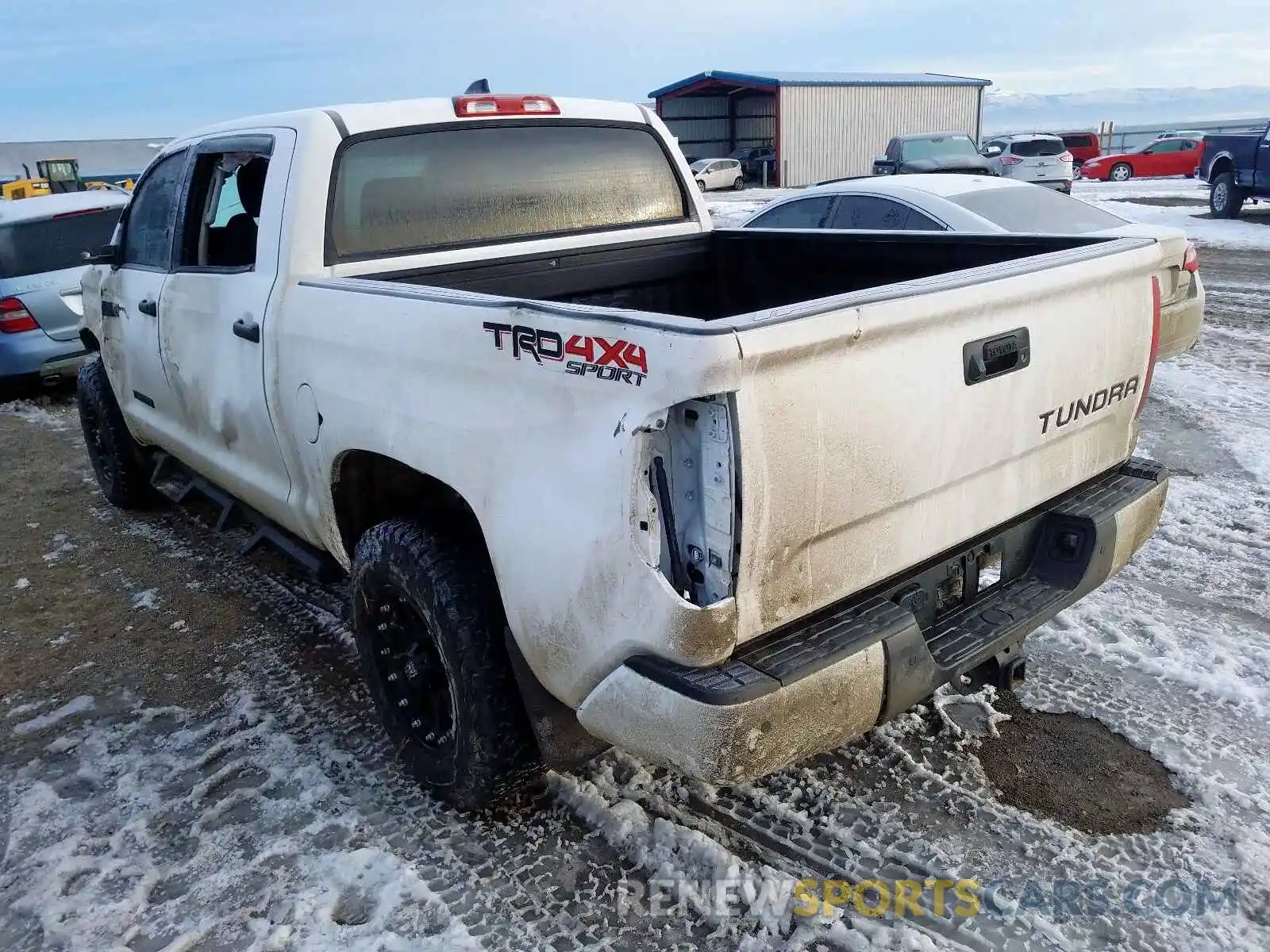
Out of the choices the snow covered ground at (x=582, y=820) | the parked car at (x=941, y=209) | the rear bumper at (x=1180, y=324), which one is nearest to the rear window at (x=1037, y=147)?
the parked car at (x=941, y=209)

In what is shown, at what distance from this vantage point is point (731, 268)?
14.1 ft

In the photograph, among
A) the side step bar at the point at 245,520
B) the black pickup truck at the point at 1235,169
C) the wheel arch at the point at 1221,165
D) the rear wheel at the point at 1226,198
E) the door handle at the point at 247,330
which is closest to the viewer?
the door handle at the point at 247,330

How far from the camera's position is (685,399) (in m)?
1.93

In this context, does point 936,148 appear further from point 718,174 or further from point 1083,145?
point 1083,145

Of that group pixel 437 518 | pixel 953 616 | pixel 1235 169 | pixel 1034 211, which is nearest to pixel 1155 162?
pixel 1235 169

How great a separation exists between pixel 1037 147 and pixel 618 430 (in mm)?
23019

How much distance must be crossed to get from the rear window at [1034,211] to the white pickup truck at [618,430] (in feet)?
13.7

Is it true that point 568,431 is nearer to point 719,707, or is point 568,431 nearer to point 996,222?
point 719,707

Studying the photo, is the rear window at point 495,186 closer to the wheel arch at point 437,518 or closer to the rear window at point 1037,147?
the wheel arch at point 437,518

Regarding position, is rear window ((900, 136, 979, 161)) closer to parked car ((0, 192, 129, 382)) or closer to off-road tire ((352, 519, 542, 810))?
parked car ((0, 192, 129, 382))

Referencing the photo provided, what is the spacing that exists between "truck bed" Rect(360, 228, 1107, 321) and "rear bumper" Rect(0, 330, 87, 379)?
21.3 feet

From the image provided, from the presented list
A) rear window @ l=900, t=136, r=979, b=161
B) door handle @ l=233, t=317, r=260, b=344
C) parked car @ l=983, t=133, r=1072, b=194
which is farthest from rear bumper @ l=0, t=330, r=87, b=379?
parked car @ l=983, t=133, r=1072, b=194

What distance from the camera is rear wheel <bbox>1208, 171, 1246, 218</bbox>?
55.9 feet

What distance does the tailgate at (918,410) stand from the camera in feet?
6.68
